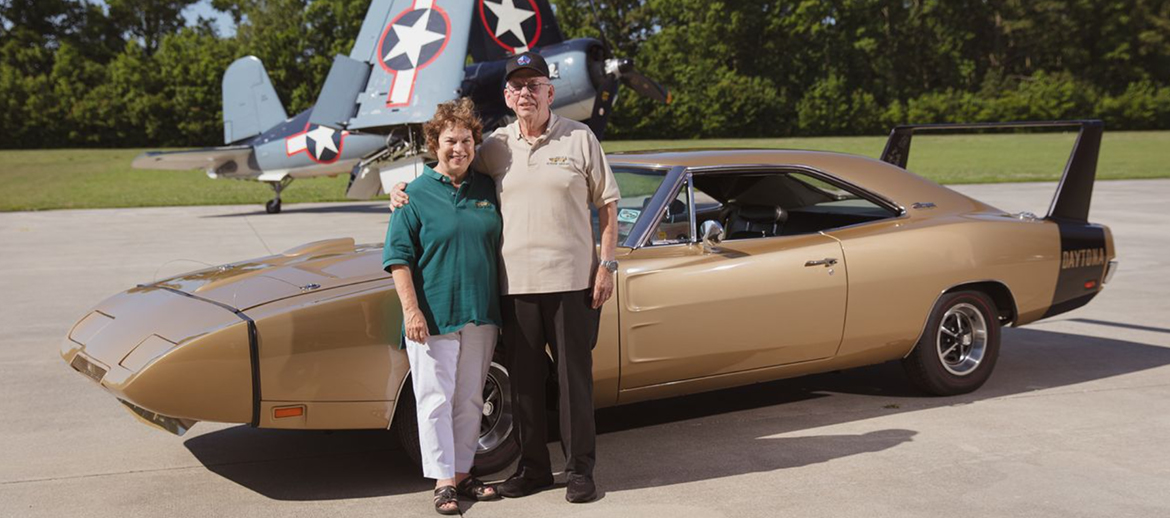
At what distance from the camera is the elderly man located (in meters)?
3.75

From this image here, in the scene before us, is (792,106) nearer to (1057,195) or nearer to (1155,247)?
(1155,247)

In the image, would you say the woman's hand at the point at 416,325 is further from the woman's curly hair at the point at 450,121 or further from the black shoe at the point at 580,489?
the black shoe at the point at 580,489

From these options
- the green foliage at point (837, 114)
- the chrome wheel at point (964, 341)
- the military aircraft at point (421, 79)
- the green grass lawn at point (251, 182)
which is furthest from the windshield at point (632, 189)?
the green foliage at point (837, 114)

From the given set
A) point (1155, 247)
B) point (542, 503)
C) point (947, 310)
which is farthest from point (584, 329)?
point (1155, 247)

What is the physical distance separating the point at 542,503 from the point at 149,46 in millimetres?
88436

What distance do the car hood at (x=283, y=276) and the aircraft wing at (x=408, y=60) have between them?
34.6ft

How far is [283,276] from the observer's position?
445cm

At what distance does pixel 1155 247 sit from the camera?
40.4 feet

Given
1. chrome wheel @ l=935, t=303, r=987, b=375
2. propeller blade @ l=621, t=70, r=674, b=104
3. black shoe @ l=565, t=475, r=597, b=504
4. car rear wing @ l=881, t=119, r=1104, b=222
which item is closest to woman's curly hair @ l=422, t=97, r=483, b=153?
black shoe @ l=565, t=475, r=597, b=504

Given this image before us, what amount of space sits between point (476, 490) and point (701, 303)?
1327mm

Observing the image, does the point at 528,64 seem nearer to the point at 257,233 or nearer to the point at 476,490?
the point at 476,490

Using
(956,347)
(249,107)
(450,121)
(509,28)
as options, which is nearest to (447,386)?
(450,121)

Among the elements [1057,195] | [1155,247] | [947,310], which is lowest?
[1155,247]

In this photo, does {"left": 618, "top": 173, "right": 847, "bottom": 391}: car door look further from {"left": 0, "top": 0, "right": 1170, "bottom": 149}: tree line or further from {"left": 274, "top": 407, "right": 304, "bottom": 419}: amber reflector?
{"left": 0, "top": 0, "right": 1170, "bottom": 149}: tree line
